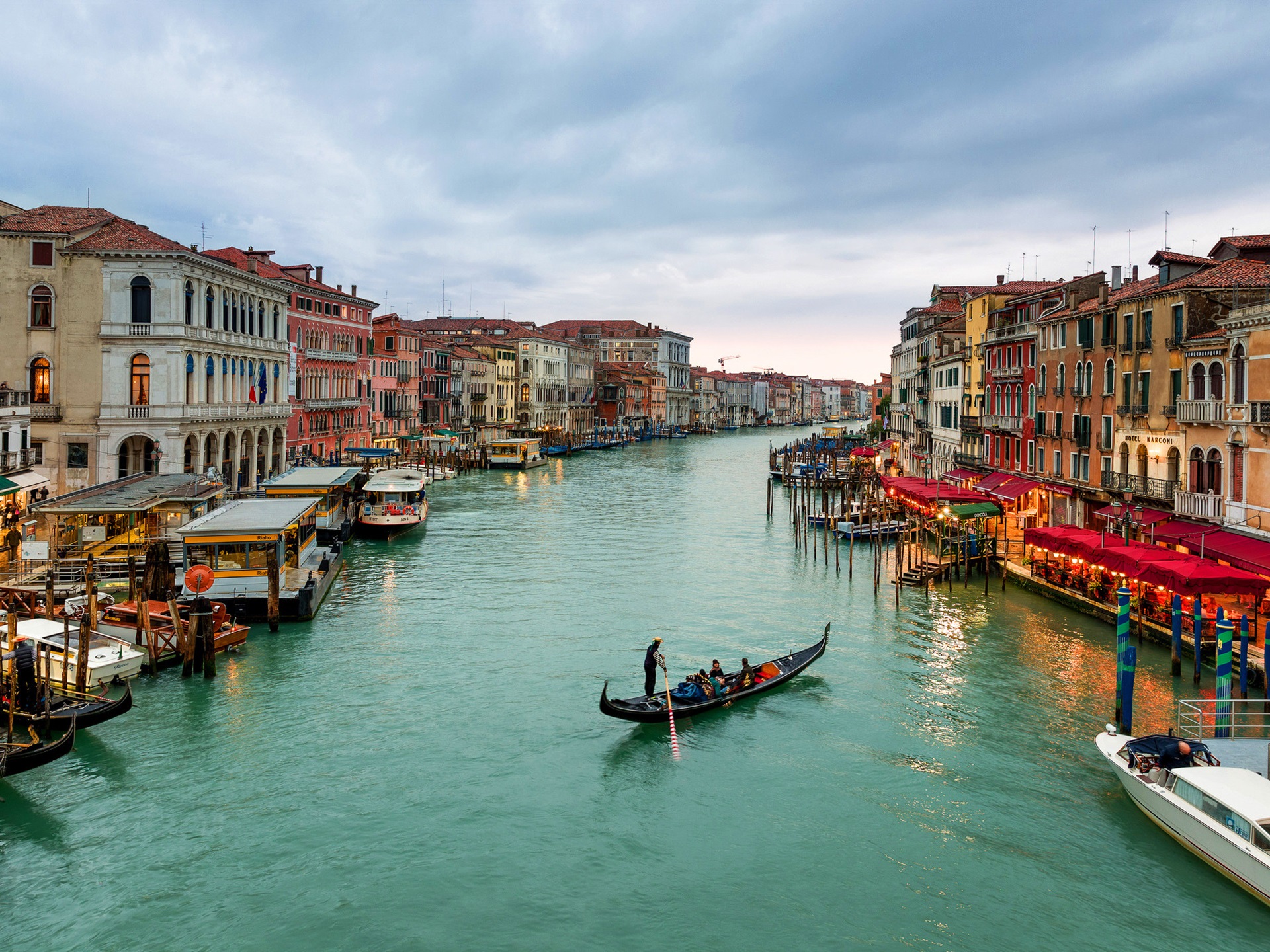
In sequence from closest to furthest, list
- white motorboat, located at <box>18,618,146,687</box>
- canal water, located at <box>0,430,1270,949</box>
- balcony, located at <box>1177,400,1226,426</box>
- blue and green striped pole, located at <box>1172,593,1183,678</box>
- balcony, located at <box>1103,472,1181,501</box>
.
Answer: canal water, located at <box>0,430,1270,949</box> → white motorboat, located at <box>18,618,146,687</box> → blue and green striped pole, located at <box>1172,593,1183,678</box> → balcony, located at <box>1177,400,1226,426</box> → balcony, located at <box>1103,472,1181,501</box>

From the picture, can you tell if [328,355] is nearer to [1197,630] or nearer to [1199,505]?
[1199,505]

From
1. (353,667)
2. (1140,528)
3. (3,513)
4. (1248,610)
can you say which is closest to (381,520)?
(3,513)

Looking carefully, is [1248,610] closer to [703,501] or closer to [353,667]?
[353,667]

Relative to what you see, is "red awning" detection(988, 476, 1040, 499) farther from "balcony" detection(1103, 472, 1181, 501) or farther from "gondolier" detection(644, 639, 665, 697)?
"gondolier" detection(644, 639, 665, 697)

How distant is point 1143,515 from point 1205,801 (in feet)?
47.3

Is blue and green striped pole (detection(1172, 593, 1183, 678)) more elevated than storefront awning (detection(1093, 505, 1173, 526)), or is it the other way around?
storefront awning (detection(1093, 505, 1173, 526))

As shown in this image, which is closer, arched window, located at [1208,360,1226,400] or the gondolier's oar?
the gondolier's oar

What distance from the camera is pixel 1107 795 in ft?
42.1

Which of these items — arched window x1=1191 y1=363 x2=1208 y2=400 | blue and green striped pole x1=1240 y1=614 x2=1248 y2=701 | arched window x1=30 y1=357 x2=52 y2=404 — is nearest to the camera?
blue and green striped pole x1=1240 y1=614 x2=1248 y2=701

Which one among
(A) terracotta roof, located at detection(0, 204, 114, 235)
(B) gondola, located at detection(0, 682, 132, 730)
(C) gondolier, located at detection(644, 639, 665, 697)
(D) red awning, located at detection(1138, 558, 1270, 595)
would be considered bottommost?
(B) gondola, located at detection(0, 682, 132, 730)

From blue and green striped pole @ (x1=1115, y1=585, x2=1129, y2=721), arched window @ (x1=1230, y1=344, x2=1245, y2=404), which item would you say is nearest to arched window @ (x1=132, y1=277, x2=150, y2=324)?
blue and green striped pole @ (x1=1115, y1=585, x2=1129, y2=721)

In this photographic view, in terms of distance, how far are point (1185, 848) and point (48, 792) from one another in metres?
14.5

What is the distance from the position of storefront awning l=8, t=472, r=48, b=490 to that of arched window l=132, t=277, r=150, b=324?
5.66m

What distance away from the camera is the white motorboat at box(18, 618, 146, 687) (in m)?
15.2
